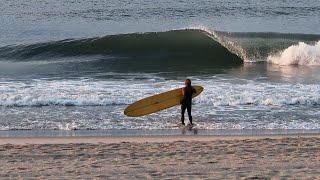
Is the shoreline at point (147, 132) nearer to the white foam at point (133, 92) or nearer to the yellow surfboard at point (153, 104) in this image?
the yellow surfboard at point (153, 104)

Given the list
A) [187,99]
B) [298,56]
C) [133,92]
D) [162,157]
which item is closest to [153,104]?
[187,99]

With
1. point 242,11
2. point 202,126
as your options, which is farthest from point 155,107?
point 242,11

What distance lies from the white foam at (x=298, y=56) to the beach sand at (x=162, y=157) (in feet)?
42.0

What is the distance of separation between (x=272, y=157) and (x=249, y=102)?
5.88m

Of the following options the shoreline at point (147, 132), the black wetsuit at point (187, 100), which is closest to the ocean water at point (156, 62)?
the shoreline at point (147, 132)

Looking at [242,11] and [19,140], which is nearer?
[19,140]

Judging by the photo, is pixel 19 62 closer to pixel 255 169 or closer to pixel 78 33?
pixel 78 33

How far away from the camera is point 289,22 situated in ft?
118

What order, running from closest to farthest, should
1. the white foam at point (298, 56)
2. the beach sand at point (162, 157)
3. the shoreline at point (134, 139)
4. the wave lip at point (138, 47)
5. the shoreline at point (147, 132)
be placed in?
the beach sand at point (162, 157) → the shoreline at point (134, 139) → the shoreline at point (147, 132) → the white foam at point (298, 56) → the wave lip at point (138, 47)

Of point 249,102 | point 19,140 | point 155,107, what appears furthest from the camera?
point 249,102

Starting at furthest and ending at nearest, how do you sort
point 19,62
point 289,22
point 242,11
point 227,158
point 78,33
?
point 242,11 → point 289,22 → point 78,33 → point 19,62 → point 227,158

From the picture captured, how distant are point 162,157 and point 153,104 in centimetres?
457

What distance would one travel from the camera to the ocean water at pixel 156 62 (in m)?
14.0

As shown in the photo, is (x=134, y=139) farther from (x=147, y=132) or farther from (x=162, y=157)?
(x=162, y=157)
